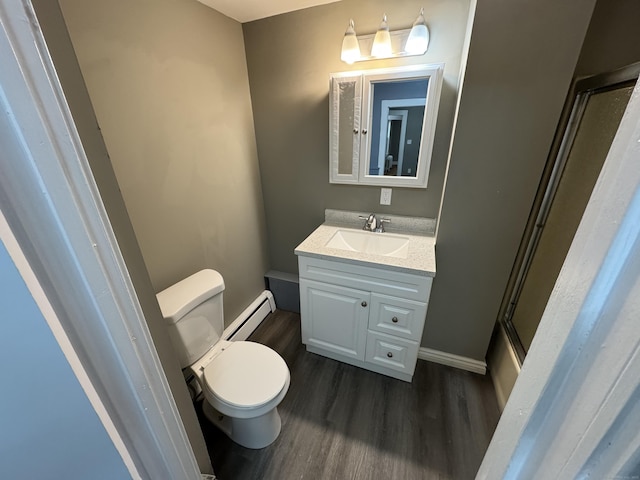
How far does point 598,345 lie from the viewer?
12.6 inches

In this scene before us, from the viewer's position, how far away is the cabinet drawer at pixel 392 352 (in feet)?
4.72

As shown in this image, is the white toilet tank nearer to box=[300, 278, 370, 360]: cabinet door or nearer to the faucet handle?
box=[300, 278, 370, 360]: cabinet door

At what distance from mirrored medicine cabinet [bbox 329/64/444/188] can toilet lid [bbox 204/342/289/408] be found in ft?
3.85

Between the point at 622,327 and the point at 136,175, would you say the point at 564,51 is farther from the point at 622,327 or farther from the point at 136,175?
the point at 136,175

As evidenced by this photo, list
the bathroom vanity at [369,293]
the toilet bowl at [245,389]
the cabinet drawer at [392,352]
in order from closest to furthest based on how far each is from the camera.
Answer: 1. the toilet bowl at [245,389]
2. the bathroom vanity at [369,293]
3. the cabinet drawer at [392,352]

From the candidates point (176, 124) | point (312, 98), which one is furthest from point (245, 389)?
point (312, 98)

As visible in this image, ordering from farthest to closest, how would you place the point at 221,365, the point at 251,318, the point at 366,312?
the point at 251,318 < the point at 366,312 < the point at 221,365

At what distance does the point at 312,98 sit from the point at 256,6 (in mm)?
530

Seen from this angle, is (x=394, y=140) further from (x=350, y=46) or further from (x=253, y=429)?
(x=253, y=429)

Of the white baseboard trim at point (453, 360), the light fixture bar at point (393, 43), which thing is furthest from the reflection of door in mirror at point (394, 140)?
the white baseboard trim at point (453, 360)

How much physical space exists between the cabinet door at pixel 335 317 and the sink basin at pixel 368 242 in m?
0.30

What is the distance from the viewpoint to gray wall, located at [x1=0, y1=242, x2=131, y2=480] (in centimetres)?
43

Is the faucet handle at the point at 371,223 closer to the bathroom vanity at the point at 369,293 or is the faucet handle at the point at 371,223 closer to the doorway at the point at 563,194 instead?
the bathroom vanity at the point at 369,293

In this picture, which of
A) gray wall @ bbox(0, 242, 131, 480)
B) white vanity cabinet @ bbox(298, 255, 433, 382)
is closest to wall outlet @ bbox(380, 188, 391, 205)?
white vanity cabinet @ bbox(298, 255, 433, 382)
